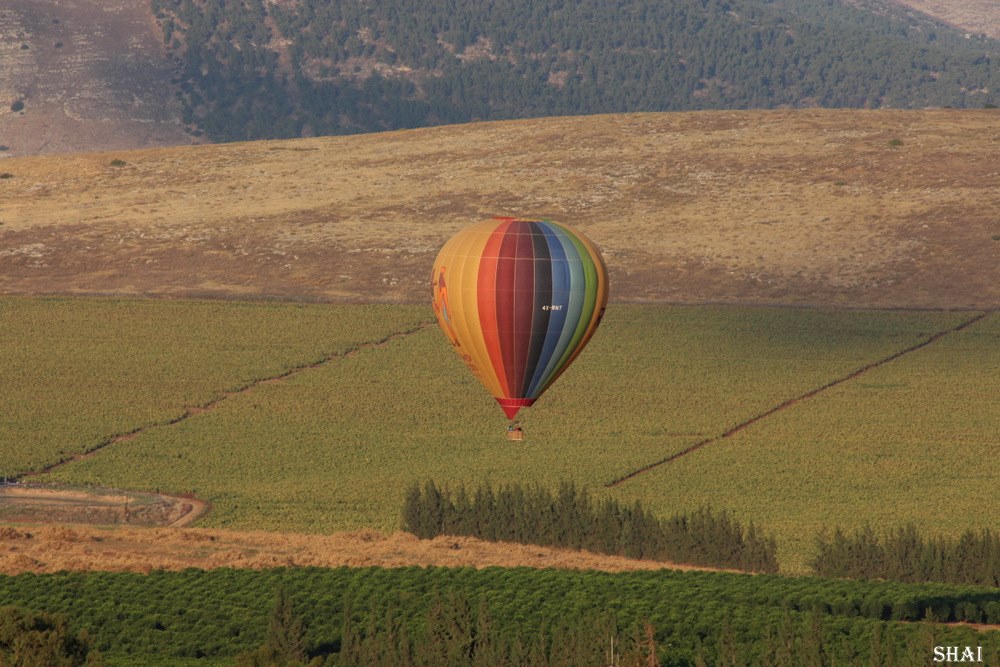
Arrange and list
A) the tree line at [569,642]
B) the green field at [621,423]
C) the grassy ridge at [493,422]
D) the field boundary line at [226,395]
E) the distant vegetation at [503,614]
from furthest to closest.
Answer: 1. the field boundary line at [226,395]
2. the grassy ridge at [493,422]
3. the green field at [621,423]
4. the distant vegetation at [503,614]
5. the tree line at [569,642]

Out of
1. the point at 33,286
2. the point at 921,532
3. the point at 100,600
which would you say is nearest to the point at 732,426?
the point at 921,532

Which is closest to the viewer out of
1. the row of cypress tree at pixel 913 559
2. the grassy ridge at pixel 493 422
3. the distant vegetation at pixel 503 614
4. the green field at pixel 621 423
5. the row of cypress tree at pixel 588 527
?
the distant vegetation at pixel 503 614

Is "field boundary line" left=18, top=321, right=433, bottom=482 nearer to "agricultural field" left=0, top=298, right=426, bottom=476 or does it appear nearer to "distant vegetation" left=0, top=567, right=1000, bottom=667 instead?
"agricultural field" left=0, top=298, right=426, bottom=476

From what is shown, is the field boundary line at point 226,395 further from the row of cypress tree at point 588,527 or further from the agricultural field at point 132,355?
the row of cypress tree at point 588,527

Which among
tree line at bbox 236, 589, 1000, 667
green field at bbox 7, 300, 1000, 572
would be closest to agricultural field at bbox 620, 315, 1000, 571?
green field at bbox 7, 300, 1000, 572

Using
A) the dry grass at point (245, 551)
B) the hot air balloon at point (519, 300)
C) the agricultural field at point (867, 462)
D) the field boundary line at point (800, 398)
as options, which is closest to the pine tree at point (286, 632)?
the dry grass at point (245, 551)

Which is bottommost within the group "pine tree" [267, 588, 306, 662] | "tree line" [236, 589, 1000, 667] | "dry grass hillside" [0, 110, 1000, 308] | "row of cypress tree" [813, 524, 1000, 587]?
"dry grass hillside" [0, 110, 1000, 308]
